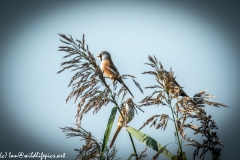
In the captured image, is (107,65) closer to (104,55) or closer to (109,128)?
(104,55)

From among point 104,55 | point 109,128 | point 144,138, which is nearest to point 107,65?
point 104,55

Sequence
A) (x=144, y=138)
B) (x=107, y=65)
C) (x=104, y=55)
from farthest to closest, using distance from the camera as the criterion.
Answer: (x=104, y=55), (x=107, y=65), (x=144, y=138)

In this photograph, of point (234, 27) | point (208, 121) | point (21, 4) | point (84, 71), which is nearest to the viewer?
point (208, 121)

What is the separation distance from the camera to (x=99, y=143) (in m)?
2.34

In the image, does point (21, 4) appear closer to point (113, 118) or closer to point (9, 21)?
point (9, 21)

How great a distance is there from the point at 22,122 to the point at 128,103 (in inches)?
2024

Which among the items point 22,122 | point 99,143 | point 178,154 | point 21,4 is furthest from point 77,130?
point 21,4

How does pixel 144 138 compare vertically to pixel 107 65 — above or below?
below

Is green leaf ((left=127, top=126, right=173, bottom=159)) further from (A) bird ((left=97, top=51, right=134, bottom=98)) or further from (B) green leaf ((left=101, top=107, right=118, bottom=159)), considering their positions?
(A) bird ((left=97, top=51, right=134, bottom=98))

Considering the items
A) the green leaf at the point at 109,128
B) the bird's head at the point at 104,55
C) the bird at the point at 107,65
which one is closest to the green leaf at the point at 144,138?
the green leaf at the point at 109,128

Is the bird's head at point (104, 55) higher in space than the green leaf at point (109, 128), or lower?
higher

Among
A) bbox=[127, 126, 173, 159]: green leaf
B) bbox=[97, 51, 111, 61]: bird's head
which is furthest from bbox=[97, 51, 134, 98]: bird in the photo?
bbox=[127, 126, 173, 159]: green leaf

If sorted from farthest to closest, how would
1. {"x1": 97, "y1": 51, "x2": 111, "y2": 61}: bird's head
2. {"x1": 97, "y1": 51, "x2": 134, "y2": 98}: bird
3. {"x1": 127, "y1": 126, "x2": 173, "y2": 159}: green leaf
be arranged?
{"x1": 97, "y1": 51, "x2": 111, "y2": 61}: bird's head < {"x1": 97, "y1": 51, "x2": 134, "y2": 98}: bird < {"x1": 127, "y1": 126, "x2": 173, "y2": 159}: green leaf

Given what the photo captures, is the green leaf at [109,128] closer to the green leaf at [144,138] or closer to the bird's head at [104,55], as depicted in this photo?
the green leaf at [144,138]
